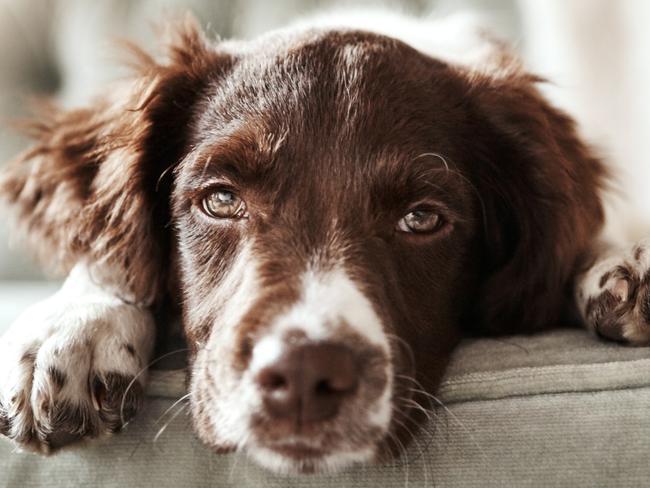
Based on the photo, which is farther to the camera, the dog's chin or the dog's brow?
the dog's brow

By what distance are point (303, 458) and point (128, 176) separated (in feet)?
2.94

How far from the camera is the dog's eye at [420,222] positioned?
1690 millimetres

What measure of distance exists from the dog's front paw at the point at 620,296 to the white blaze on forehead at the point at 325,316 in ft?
1.86

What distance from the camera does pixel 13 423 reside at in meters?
1.44

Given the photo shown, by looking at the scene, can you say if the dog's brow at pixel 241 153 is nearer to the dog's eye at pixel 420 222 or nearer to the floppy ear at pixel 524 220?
the dog's eye at pixel 420 222

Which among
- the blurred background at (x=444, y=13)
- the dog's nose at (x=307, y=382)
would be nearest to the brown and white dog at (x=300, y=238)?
the dog's nose at (x=307, y=382)

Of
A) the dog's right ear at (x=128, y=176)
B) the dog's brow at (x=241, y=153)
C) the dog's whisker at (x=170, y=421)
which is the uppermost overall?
the dog's brow at (x=241, y=153)

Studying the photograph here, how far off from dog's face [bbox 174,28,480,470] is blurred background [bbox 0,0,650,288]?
4.57 ft

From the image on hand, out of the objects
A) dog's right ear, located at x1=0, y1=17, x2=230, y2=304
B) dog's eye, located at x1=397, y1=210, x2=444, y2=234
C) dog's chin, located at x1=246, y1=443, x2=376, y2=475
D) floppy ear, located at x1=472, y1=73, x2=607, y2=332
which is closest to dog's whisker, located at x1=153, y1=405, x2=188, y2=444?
dog's chin, located at x1=246, y1=443, x2=376, y2=475

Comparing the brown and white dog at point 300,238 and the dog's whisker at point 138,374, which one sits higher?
the brown and white dog at point 300,238

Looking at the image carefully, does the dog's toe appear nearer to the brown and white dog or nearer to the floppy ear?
the brown and white dog

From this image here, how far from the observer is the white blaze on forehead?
51.3 inches

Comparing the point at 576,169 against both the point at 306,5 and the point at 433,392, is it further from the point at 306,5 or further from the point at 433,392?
the point at 306,5

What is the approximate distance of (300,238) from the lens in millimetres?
1530
